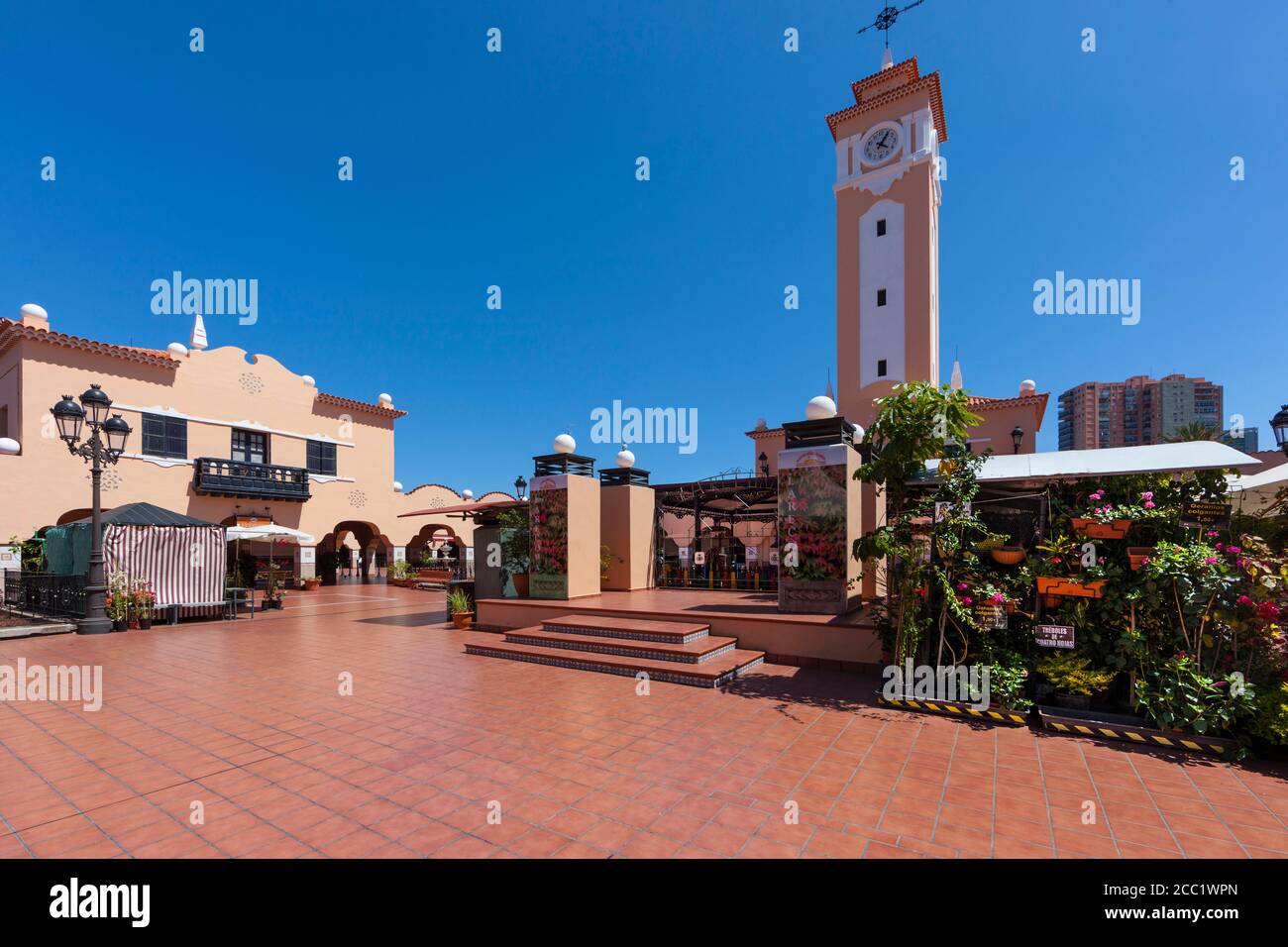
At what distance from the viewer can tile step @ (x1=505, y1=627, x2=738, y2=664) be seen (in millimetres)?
7688

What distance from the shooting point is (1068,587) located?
5488 mm

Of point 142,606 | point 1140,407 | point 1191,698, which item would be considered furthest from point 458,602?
point 1140,407

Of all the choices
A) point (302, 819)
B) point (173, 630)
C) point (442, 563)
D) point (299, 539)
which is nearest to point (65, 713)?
point (302, 819)

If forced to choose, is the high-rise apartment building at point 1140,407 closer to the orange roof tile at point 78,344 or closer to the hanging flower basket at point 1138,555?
the hanging flower basket at point 1138,555

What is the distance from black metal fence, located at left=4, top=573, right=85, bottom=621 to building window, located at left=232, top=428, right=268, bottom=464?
6464 mm

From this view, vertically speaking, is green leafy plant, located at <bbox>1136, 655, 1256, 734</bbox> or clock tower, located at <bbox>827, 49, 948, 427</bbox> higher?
clock tower, located at <bbox>827, 49, 948, 427</bbox>

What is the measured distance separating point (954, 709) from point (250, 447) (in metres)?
22.3

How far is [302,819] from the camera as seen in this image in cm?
362

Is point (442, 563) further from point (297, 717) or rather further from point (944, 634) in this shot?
point (944, 634)

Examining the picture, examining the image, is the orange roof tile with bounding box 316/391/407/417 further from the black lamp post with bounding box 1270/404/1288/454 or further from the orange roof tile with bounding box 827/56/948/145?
the black lamp post with bounding box 1270/404/1288/454

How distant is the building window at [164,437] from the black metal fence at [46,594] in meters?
4.63

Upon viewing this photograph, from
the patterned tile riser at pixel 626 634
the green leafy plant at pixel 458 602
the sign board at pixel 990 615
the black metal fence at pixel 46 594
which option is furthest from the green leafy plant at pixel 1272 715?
the black metal fence at pixel 46 594

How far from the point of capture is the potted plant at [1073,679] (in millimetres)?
5363

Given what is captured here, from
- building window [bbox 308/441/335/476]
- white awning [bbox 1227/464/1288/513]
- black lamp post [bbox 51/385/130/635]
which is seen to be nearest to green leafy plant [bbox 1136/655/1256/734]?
white awning [bbox 1227/464/1288/513]
